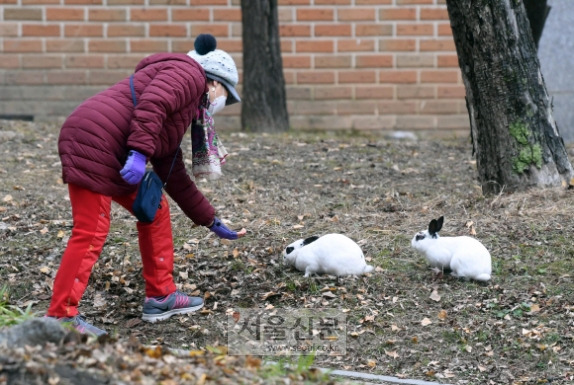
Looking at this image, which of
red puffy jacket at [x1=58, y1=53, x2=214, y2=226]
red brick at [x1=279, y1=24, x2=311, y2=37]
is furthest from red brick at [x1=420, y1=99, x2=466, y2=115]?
red puffy jacket at [x1=58, y1=53, x2=214, y2=226]

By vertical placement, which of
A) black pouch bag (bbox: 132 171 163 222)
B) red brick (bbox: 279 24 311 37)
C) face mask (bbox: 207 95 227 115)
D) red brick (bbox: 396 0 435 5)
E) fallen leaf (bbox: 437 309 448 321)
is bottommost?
fallen leaf (bbox: 437 309 448 321)

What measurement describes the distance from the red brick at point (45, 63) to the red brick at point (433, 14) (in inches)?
175

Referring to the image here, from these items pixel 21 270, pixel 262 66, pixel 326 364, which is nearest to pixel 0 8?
pixel 262 66

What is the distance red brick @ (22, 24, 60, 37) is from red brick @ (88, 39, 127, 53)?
44 centimetres

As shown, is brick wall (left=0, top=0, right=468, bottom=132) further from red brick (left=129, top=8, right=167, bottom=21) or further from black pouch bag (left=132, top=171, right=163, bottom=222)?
black pouch bag (left=132, top=171, right=163, bottom=222)

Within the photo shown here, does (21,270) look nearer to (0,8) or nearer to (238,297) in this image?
(238,297)

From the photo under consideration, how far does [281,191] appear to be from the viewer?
26.3ft

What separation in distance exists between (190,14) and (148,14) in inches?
20.3

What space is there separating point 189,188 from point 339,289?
3.54 feet

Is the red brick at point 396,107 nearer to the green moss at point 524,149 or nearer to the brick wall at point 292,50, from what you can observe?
the brick wall at point 292,50

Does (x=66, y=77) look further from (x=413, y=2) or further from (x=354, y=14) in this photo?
(x=413, y=2)

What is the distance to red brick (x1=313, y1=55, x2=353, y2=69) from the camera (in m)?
11.7

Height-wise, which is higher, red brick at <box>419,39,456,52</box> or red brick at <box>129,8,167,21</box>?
red brick at <box>129,8,167,21</box>

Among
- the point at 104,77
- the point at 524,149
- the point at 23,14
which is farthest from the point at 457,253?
the point at 23,14
